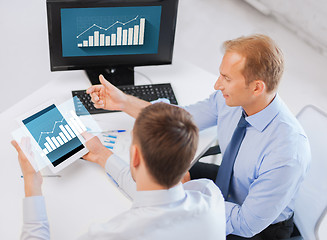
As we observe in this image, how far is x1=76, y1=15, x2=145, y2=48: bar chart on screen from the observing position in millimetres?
1996

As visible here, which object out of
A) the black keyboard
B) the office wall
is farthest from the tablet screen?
the office wall

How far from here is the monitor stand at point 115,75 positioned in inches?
85.0

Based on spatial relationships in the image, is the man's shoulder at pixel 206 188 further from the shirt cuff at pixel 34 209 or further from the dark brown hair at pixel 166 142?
the shirt cuff at pixel 34 209

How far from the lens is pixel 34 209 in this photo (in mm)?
1506

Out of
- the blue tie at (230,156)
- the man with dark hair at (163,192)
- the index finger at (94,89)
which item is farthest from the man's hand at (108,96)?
the man with dark hair at (163,192)

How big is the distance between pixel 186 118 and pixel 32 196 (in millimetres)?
670

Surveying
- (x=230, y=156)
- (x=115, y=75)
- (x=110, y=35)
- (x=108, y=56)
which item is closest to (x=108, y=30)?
(x=110, y=35)

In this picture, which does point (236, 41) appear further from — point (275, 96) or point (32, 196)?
point (32, 196)

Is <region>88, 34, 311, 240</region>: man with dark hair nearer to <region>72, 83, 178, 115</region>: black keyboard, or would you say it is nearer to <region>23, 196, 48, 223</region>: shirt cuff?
<region>72, 83, 178, 115</region>: black keyboard

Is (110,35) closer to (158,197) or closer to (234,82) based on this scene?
(234,82)

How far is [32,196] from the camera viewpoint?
1.53 meters

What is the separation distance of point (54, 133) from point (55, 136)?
0.5 inches

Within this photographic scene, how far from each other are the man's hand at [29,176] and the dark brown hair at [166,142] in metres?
0.53

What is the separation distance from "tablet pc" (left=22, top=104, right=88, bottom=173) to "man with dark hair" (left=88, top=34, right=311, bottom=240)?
0.94 feet
